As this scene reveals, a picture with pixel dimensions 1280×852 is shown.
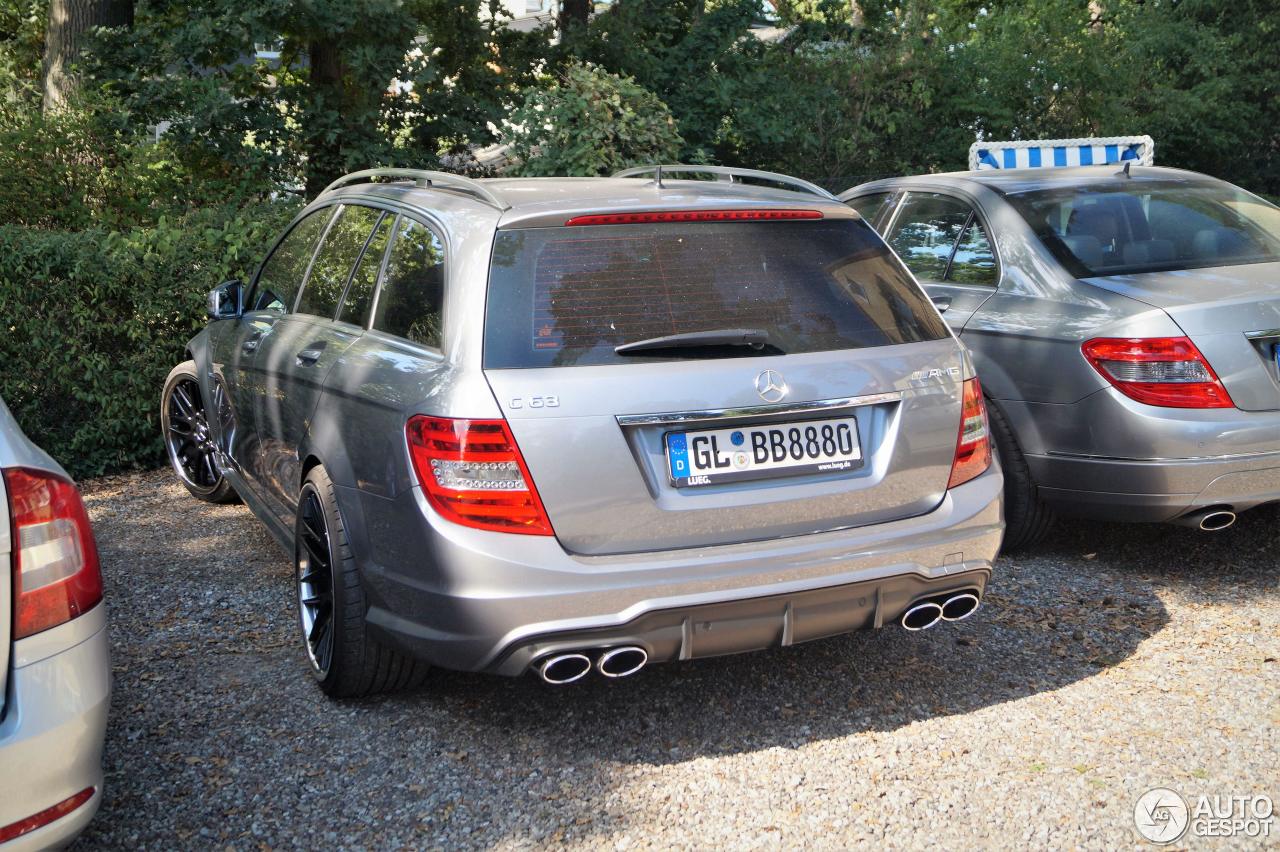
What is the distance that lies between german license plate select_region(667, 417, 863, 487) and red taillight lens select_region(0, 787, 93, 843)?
161 centimetres

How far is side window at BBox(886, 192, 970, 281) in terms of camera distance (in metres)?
6.32

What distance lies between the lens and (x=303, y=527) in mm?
4367

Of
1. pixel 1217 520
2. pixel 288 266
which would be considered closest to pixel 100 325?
pixel 288 266

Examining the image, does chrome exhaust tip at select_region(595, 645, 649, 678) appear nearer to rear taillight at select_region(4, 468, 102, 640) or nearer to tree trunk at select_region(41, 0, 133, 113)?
rear taillight at select_region(4, 468, 102, 640)

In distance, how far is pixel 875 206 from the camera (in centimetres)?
710

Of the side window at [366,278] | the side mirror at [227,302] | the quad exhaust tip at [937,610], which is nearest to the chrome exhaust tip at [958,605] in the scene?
the quad exhaust tip at [937,610]

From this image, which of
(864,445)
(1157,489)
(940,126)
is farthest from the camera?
(940,126)

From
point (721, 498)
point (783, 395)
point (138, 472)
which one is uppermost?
point (783, 395)

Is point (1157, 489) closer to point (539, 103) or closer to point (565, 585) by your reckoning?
point (565, 585)

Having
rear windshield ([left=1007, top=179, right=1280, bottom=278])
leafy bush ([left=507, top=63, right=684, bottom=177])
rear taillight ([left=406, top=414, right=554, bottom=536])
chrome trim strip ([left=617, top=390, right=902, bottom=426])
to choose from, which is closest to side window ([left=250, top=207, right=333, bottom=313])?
rear taillight ([left=406, top=414, right=554, bottom=536])

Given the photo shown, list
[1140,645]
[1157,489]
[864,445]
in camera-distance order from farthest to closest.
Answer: [1157,489] < [1140,645] < [864,445]

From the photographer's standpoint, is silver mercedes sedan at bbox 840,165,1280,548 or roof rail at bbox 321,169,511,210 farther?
silver mercedes sedan at bbox 840,165,1280,548

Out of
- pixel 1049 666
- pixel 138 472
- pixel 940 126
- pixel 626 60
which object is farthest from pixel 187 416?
pixel 940 126

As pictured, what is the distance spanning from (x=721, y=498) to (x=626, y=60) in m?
10.3
